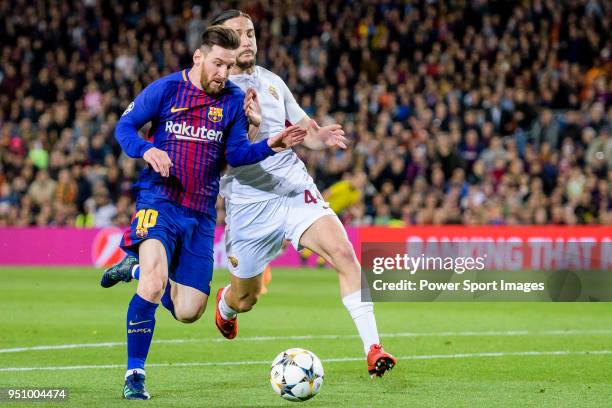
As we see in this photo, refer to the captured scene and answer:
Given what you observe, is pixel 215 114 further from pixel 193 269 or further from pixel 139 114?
pixel 193 269

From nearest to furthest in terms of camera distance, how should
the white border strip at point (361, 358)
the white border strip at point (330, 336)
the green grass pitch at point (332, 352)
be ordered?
the green grass pitch at point (332, 352) < the white border strip at point (361, 358) < the white border strip at point (330, 336)

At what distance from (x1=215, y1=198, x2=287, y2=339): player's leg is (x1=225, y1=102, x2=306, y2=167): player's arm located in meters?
1.20

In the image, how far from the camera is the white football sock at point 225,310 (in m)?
9.52

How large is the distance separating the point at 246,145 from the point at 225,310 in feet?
7.39

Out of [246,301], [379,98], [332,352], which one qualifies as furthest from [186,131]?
[379,98]

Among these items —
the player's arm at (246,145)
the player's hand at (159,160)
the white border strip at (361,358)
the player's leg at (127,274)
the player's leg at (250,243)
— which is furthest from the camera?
the player's leg at (250,243)

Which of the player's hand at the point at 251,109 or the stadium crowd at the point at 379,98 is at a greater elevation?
the player's hand at the point at 251,109

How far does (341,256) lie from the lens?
8266 millimetres

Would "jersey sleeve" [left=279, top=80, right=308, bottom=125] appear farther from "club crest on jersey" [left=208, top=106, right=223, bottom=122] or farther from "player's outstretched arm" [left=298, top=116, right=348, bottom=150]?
"club crest on jersey" [left=208, top=106, right=223, bottom=122]

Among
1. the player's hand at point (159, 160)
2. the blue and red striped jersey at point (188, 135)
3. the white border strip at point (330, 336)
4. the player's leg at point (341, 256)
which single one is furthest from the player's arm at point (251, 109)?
the white border strip at point (330, 336)

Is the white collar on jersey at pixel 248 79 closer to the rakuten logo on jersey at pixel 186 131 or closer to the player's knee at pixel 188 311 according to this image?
the rakuten logo on jersey at pixel 186 131

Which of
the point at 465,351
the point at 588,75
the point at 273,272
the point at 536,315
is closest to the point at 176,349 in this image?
the point at 465,351

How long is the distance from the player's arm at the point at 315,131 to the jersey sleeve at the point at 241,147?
1.07 feet

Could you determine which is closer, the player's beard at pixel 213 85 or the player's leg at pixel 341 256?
the player's beard at pixel 213 85
